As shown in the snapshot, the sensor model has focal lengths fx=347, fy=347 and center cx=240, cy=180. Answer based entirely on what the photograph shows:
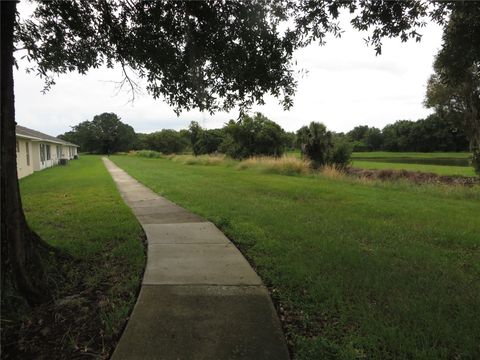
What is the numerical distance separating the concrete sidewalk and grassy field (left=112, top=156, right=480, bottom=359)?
25 cm

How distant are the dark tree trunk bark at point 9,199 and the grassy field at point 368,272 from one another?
Answer: 8.24 feet

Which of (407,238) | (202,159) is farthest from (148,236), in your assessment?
(202,159)

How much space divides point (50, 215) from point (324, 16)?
6.91m

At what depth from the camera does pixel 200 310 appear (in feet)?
10.6

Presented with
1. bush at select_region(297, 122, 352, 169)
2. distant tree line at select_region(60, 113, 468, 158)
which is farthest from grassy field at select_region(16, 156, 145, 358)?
bush at select_region(297, 122, 352, 169)

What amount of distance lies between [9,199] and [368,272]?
3.94 metres

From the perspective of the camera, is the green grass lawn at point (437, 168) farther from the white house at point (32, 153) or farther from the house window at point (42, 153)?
the house window at point (42, 153)

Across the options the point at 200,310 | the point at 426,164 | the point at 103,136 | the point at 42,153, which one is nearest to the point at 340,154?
the point at 426,164

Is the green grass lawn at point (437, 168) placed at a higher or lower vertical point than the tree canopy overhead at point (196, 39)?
lower

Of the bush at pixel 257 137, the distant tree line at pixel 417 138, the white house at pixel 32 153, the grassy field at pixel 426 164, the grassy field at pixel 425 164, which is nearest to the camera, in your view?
the white house at pixel 32 153

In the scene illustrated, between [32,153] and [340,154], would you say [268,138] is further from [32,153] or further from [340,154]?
[32,153]

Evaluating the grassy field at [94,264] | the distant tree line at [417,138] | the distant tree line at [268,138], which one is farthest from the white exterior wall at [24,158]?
the distant tree line at [417,138]

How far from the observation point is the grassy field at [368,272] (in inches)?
110

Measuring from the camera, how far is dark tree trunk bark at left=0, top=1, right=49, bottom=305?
10.5 ft
